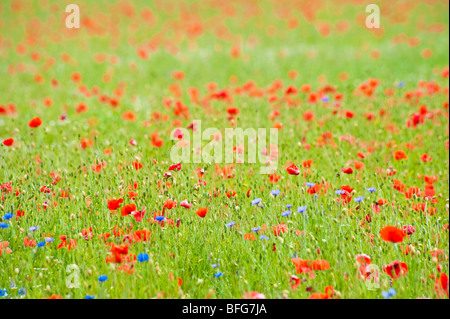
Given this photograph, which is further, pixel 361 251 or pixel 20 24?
pixel 20 24

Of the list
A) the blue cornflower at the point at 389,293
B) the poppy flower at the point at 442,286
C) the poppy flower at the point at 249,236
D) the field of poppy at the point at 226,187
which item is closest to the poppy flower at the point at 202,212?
the field of poppy at the point at 226,187

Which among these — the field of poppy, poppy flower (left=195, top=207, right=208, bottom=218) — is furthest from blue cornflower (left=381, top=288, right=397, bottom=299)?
poppy flower (left=195, top=207, right=208, bottom=218)

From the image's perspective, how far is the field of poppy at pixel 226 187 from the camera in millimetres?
2623

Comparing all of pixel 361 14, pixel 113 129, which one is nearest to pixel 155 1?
pixel 361 14

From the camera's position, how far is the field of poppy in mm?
2623

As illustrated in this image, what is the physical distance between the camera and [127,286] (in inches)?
98.6

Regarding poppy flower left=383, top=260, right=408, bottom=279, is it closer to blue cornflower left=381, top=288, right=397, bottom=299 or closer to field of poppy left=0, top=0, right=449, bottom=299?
field of poppy left=0, top=0, right=449, bottom=299

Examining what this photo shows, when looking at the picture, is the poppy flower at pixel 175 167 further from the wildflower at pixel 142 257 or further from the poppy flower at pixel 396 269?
the poppy flower at pixel 396 269

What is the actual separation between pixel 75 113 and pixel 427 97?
3720 millimetres

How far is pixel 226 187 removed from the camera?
136 inches

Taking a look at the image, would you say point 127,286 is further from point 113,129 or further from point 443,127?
point 443,127

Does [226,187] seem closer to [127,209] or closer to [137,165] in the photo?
[137,165]

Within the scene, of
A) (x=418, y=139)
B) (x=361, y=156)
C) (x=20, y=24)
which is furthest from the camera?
(x=20, y=24)
